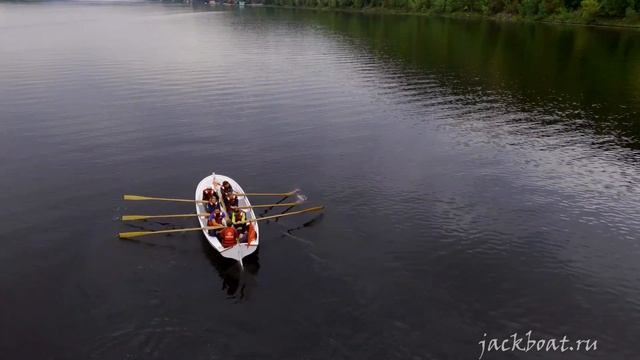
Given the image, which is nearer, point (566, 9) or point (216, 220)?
point (216, 220)

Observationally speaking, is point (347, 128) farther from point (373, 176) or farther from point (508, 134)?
point (508, 134)

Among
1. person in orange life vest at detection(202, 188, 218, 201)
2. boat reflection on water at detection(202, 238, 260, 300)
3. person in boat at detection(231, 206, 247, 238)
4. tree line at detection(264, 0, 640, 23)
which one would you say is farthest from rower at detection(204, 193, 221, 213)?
tree line at detection(264, 0, 640, 23)

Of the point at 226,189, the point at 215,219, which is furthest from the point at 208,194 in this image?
the point at 215,219

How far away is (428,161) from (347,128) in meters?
14.4

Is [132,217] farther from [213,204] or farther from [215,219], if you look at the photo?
[215,219]

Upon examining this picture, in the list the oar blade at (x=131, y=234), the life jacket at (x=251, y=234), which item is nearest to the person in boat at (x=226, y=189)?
the life jacket at (x=251, y=234)

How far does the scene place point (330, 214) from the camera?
131 ft

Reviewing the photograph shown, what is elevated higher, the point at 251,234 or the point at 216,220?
the point at 216,220

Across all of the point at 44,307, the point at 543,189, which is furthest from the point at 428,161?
the point at 44,307

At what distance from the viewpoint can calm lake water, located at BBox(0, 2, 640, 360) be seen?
2711 centimetres

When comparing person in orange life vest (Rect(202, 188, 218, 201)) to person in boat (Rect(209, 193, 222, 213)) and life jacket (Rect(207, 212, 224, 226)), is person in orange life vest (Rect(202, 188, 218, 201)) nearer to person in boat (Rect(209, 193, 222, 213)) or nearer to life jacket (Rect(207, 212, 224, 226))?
person in boat (Rect(209, 193, 222, 213))

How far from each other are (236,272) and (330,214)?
1092 cm

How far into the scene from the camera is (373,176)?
154 feet

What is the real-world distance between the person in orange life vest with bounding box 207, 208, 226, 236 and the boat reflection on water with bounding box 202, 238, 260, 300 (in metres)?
1.31
